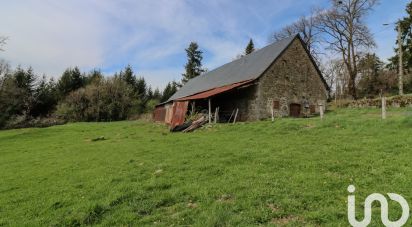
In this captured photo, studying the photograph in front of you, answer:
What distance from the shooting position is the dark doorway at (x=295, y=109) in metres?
25.4

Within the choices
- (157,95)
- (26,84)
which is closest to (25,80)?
(26,84)

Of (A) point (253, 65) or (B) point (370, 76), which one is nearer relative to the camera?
(A) point (253, 65)

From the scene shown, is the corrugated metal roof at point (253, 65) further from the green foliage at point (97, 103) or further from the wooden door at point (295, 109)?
the green foliage at point (97, 103)

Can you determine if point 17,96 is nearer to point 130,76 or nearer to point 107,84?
point 107,84

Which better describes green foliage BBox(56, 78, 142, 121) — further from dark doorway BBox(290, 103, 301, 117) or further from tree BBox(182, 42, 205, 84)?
dark doorway BBox(290, 103, 301, 117)

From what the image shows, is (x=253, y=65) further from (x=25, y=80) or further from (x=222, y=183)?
(x=25, y=80)

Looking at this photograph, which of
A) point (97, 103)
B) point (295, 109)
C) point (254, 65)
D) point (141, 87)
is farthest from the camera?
point (141, 87)

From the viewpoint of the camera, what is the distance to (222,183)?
729 centimetres

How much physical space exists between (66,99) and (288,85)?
120 feet

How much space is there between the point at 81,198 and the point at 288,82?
815 inches

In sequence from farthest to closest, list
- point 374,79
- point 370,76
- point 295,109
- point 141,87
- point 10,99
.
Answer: point 141,87 < point 10,99 < point 370,76 < point 374,79 < point 295,109

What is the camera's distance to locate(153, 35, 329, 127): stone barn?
23766mm

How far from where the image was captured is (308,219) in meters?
5.16

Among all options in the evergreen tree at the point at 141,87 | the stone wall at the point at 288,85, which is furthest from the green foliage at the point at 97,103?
the stone wall at the point at 288,85
